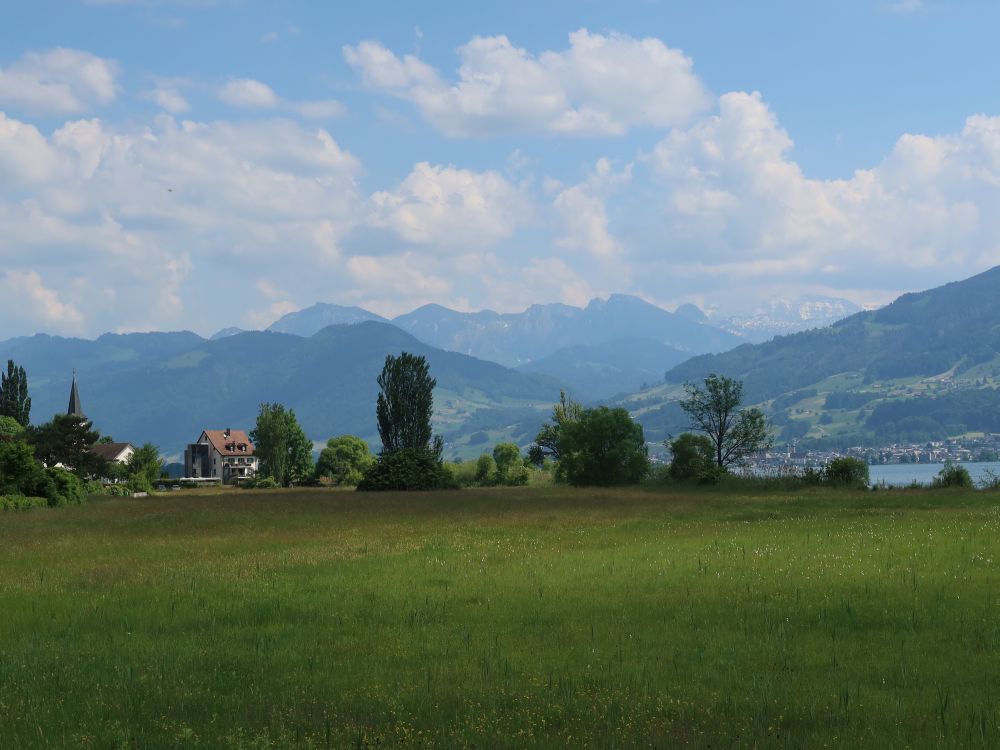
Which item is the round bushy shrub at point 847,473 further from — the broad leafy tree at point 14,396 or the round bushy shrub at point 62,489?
the broad leafy tree at point 14,396

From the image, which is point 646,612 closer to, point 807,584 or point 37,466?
point 807,584

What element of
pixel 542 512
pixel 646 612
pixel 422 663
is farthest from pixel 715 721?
pixel 542 512

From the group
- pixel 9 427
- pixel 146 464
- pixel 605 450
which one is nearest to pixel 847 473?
pixel 605 450

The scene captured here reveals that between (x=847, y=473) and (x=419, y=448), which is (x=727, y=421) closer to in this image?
(x=847, y=473)

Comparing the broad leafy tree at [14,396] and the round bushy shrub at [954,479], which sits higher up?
the broad leafy tree at [14,396]

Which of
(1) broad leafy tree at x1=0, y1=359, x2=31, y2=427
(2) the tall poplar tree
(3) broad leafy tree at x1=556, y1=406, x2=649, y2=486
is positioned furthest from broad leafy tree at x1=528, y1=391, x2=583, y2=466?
(1) broad leafy tree at x1=0, y1=359, x2=31, y2=427

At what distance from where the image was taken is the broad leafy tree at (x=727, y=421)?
313 feet

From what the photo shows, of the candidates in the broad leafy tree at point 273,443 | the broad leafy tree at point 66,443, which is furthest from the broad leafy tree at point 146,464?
the broad leafy tree at point 66,443

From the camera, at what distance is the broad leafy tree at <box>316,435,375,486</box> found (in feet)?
567

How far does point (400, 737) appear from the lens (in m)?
11.9

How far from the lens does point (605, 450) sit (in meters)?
89.9

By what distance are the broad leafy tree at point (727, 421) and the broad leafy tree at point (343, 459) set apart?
84.9 m

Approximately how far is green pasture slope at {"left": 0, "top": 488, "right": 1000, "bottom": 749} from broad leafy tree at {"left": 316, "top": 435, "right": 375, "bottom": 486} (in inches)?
5422

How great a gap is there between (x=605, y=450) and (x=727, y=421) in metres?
17.0
